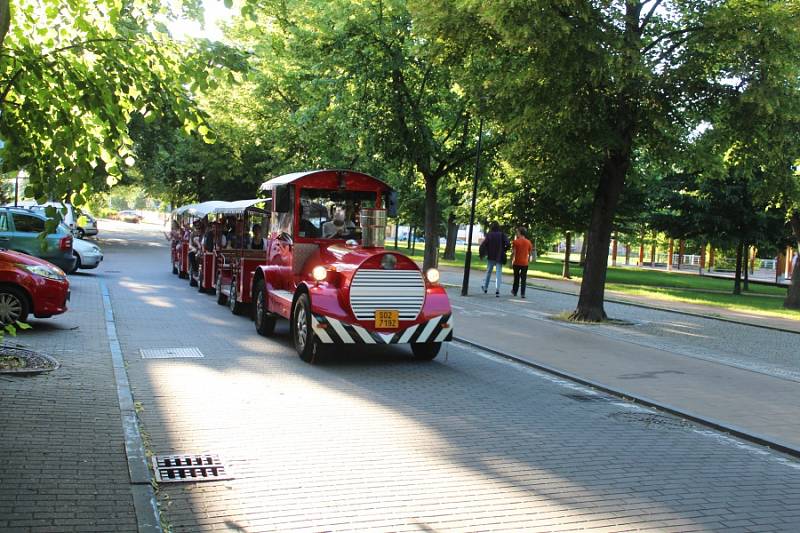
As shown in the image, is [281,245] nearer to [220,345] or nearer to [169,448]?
[220,345]

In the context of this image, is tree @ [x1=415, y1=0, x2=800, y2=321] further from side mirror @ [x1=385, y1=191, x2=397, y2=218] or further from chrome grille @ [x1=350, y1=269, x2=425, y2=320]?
chrome grille @ [x1=350, y1=269, x2=425, y2=320]

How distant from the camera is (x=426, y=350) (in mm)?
10859

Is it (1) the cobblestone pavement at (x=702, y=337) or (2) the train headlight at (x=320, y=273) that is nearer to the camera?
(2) the train headlight at (x=320, y=273)

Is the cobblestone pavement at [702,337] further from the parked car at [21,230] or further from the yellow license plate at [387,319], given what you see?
the parked car at [21,230]

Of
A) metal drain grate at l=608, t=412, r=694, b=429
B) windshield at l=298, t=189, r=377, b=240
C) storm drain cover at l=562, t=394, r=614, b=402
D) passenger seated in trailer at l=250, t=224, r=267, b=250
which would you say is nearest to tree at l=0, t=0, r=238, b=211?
metal drain grate at l=608, t=412, r=694, b=429

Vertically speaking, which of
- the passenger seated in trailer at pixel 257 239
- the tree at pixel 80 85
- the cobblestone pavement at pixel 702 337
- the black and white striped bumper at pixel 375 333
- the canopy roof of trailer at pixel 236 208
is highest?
the tree at pixel 80 85

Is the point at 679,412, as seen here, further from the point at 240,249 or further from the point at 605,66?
the point at 240,249

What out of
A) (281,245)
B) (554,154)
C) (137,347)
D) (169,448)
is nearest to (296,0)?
(554,154)

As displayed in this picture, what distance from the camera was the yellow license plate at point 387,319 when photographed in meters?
10.1

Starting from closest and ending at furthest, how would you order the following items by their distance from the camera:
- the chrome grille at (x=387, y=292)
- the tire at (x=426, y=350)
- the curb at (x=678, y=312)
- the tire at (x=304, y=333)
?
the chrome grille at (x=387, y=292), the tire at (x=304, y=333), the tire at (x=426, y=350), the curb at (x=678, y=312)

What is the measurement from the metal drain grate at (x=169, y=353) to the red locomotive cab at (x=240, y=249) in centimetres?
314

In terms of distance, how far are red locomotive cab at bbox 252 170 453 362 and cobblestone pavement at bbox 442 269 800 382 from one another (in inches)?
209

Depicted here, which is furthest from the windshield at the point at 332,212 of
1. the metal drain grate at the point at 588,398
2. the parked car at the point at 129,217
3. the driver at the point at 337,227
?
the parked car at the point at 129,217

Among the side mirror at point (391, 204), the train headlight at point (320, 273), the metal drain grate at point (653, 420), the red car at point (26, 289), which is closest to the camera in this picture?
the metal drain grate at point (653, 420)
